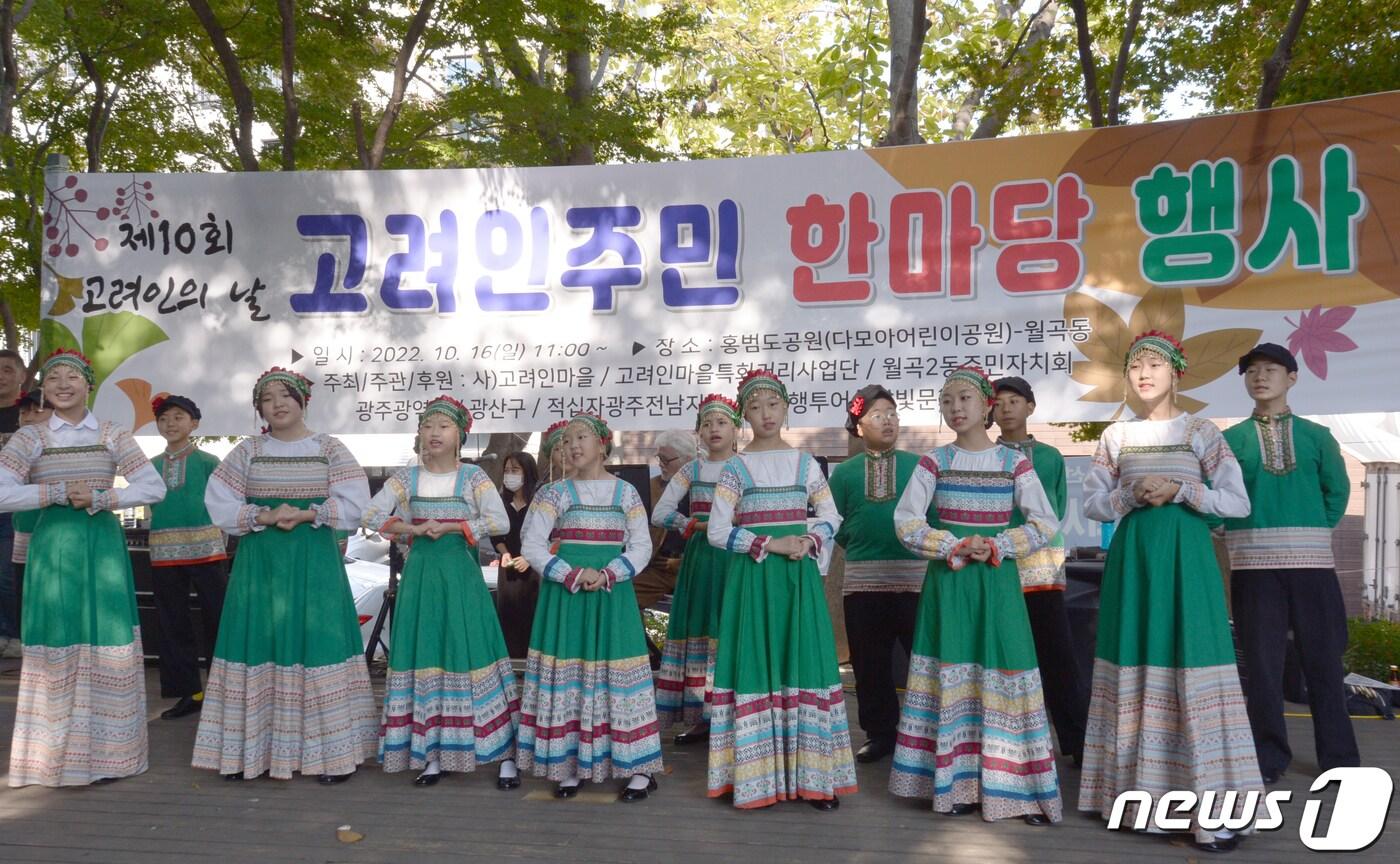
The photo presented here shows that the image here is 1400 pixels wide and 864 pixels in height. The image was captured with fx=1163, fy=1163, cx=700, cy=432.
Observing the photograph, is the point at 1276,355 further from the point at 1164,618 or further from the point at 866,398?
the point at 866,398

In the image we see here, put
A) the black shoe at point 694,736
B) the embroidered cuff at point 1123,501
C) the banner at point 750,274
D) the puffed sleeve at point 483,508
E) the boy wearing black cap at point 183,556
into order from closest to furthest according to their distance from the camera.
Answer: the embroidered cuff at point 1123,501, the puffed sleeve at point 483,508, the banner at point 750,274, the black shoe at point 694,736, the boy wearing black cap at point 183,556

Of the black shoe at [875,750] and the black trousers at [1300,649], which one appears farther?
the black shoe at [875,750]

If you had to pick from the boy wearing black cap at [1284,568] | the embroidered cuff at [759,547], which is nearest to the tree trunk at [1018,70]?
the boy wearing black cap at [1284,568]

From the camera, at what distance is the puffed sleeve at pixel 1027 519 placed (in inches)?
158

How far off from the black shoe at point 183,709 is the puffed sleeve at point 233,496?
1601mm

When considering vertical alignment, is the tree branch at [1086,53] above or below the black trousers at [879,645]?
above

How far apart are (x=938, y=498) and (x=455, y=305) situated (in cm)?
277

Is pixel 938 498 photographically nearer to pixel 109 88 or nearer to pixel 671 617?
pixel 671 617

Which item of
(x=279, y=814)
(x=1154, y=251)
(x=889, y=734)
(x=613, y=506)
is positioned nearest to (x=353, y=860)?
(x=279, y=814)

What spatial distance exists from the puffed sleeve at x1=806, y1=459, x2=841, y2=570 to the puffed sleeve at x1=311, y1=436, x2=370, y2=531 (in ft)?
5.73

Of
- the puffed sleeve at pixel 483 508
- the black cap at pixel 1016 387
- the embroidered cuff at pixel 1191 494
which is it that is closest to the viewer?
the embroidered cuff at pixel 1191 494

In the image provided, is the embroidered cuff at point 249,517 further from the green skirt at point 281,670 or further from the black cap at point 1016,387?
the black cap at point 1016,387

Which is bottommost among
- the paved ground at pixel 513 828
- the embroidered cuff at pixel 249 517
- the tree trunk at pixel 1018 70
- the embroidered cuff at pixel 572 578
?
the paved ground at pixel 513 828

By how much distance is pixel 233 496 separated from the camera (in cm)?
455
